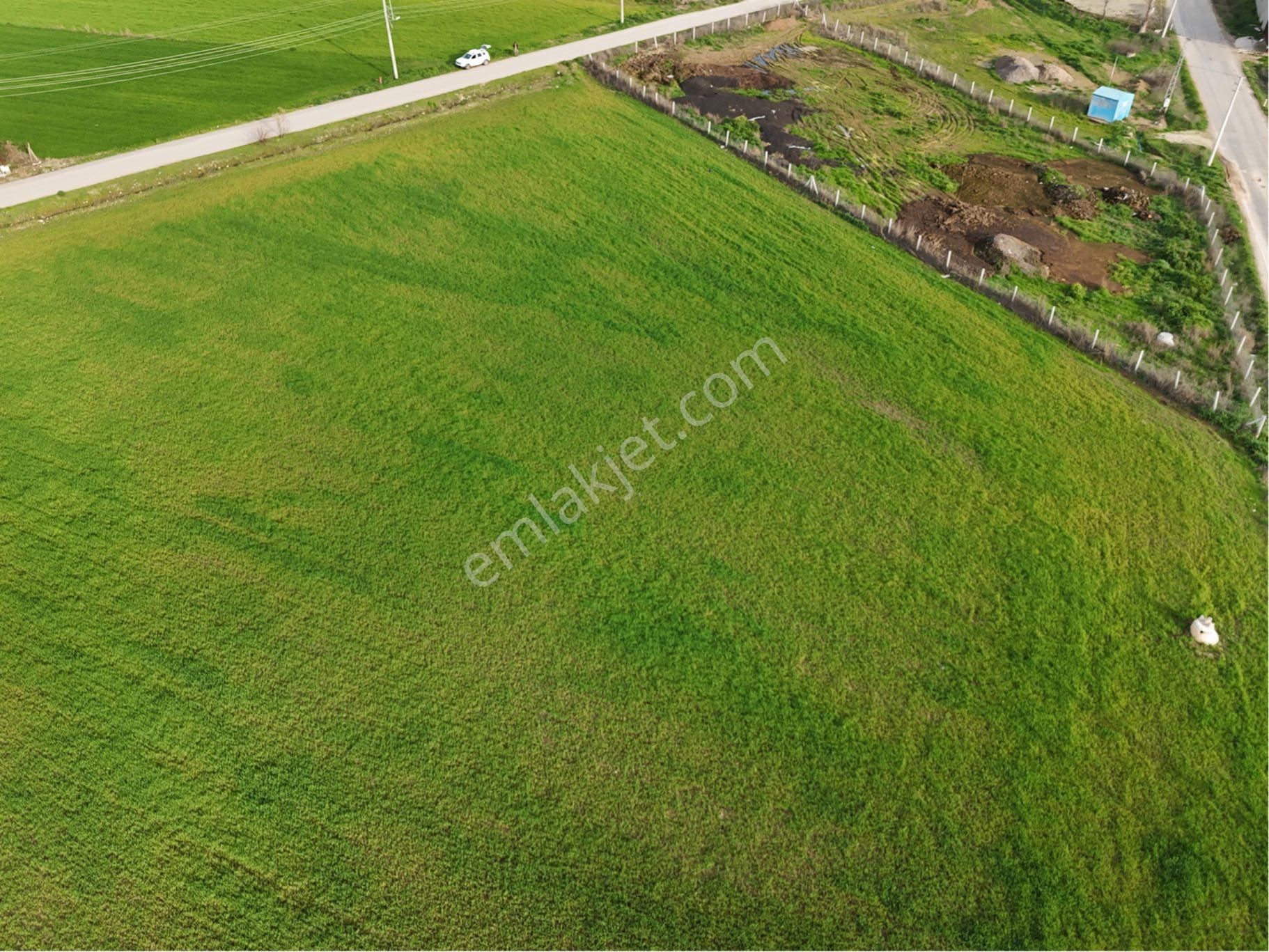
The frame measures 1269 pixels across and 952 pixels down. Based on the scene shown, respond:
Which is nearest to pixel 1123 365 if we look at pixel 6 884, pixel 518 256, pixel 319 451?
pixel 518 256

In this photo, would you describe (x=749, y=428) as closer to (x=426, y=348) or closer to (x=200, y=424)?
(x=426, y=348)

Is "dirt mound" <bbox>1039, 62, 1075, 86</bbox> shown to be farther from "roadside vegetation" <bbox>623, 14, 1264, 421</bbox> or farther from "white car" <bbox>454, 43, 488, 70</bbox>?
"white car" <bbox>454, 43, 488, 70</bbox>

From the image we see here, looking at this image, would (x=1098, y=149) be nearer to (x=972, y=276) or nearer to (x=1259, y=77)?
(x=972, y=276)

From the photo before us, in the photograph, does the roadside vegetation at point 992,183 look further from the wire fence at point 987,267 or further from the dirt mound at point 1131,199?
the wire fence at point 987,267

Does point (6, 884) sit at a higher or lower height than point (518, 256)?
lower

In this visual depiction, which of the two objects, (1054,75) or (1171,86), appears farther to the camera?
(1054,75)

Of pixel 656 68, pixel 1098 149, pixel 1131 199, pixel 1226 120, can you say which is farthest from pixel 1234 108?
pixel 656 68
